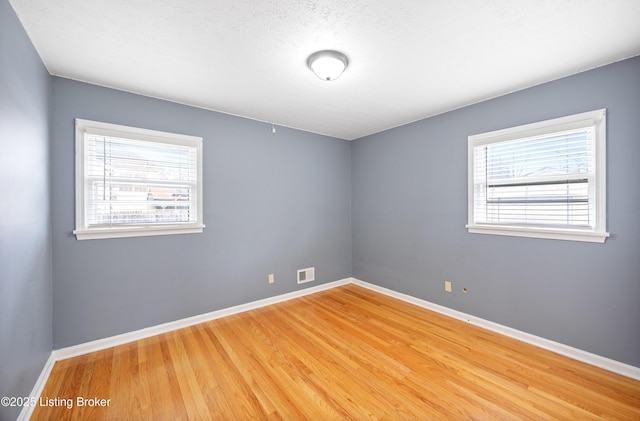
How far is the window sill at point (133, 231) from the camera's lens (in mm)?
2353

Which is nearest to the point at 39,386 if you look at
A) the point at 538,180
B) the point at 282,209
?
the point at 282,209

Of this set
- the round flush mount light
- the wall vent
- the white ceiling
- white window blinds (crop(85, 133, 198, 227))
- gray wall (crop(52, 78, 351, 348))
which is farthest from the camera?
the wall vent

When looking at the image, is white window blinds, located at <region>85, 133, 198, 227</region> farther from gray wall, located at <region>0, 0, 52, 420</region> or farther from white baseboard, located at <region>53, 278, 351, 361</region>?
white baseboard, located at <region>53, 278, 351, 361</region>


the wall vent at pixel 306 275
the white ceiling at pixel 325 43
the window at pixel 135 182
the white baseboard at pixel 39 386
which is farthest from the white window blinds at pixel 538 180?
the white baseboard at pixel 39 386

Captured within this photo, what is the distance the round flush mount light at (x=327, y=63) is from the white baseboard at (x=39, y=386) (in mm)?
2989

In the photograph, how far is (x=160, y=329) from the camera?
8.93 ft

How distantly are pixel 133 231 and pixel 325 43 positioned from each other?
248 centimetres

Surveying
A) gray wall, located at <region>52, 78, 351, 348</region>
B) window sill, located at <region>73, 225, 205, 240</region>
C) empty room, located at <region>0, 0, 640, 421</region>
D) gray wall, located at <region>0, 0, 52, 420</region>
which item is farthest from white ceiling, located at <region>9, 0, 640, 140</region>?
window sill, located at <region>73, 225, 205, 240</region>

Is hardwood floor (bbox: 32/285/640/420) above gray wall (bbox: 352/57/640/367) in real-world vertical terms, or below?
below

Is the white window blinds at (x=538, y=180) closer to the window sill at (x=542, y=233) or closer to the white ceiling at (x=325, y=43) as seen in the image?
the window sill at (x=542, y=233)

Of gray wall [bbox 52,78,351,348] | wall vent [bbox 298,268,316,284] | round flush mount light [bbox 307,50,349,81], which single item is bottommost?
wall vent [bbox 298,268,316,284]

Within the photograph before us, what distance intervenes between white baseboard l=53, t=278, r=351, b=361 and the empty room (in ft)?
0.07

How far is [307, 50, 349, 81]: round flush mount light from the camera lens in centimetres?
195

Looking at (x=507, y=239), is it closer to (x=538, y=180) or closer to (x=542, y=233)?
(x=542, y=233)
